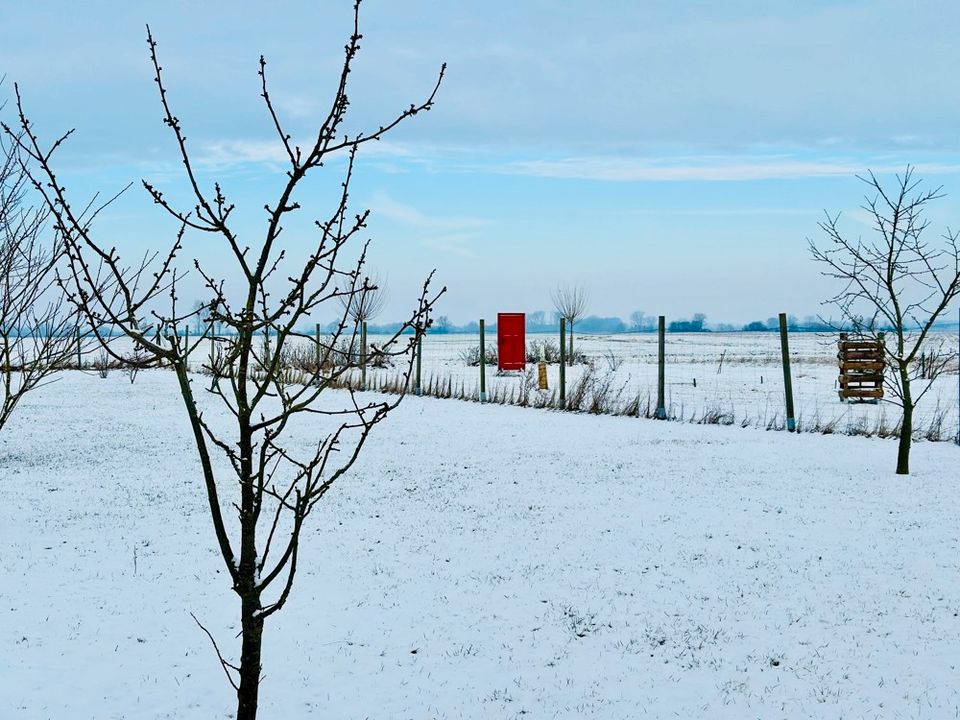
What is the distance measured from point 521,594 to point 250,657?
3.06 meters

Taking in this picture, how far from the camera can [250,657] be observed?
219 cm

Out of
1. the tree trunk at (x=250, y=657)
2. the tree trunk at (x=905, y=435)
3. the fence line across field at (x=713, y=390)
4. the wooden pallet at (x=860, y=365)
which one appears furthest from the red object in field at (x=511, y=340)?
the tree trunk at (x=250, y=657)

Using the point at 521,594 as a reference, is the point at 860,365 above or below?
above

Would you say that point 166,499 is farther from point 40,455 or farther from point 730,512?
point 730,512

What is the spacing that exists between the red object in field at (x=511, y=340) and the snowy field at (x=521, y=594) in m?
14.4

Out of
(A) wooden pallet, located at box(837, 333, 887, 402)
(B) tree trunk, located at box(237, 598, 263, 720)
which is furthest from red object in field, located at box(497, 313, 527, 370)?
(B) tree trunk, located at box(237, 598, 263, 720)

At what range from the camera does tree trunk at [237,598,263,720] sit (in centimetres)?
216

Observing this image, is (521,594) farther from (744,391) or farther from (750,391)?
(750,391)

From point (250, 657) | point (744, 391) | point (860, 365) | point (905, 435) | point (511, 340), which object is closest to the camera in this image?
point (250, 657)

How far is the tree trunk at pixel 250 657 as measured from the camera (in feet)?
7.08

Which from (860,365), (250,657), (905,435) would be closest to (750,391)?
(860,365)

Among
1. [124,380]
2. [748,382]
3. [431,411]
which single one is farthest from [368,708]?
[124,380]

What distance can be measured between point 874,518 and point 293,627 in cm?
486

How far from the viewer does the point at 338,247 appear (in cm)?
218
